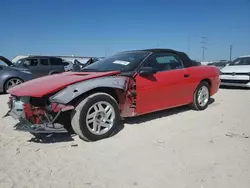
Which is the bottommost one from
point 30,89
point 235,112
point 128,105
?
point 235,112

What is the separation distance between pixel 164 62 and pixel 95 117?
1.96 m

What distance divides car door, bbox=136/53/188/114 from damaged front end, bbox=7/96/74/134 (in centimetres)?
133

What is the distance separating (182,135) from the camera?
391 cm

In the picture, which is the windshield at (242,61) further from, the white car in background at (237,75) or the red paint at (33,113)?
the red paint at (33,113)

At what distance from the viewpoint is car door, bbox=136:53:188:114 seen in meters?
4.21

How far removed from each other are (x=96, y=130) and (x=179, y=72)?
2.22 metres

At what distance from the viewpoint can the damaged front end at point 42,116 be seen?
3.34 m

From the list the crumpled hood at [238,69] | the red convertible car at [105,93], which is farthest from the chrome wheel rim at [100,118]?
the crumpled hood at [238,69]

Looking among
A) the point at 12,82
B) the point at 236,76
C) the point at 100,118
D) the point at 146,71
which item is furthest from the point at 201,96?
the point at 12,82

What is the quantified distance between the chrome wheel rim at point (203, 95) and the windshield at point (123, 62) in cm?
173

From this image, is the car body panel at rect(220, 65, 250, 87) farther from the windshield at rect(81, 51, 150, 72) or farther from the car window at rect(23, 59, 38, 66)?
the car window at rect(23, 59, 38, 66)

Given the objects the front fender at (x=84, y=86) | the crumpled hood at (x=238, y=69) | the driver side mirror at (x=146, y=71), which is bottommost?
the crumpled hood at (x=238, y=69)

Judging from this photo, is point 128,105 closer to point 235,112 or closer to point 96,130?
point 96,130

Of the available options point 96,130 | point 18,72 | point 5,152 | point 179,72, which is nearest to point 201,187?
point 96,130
